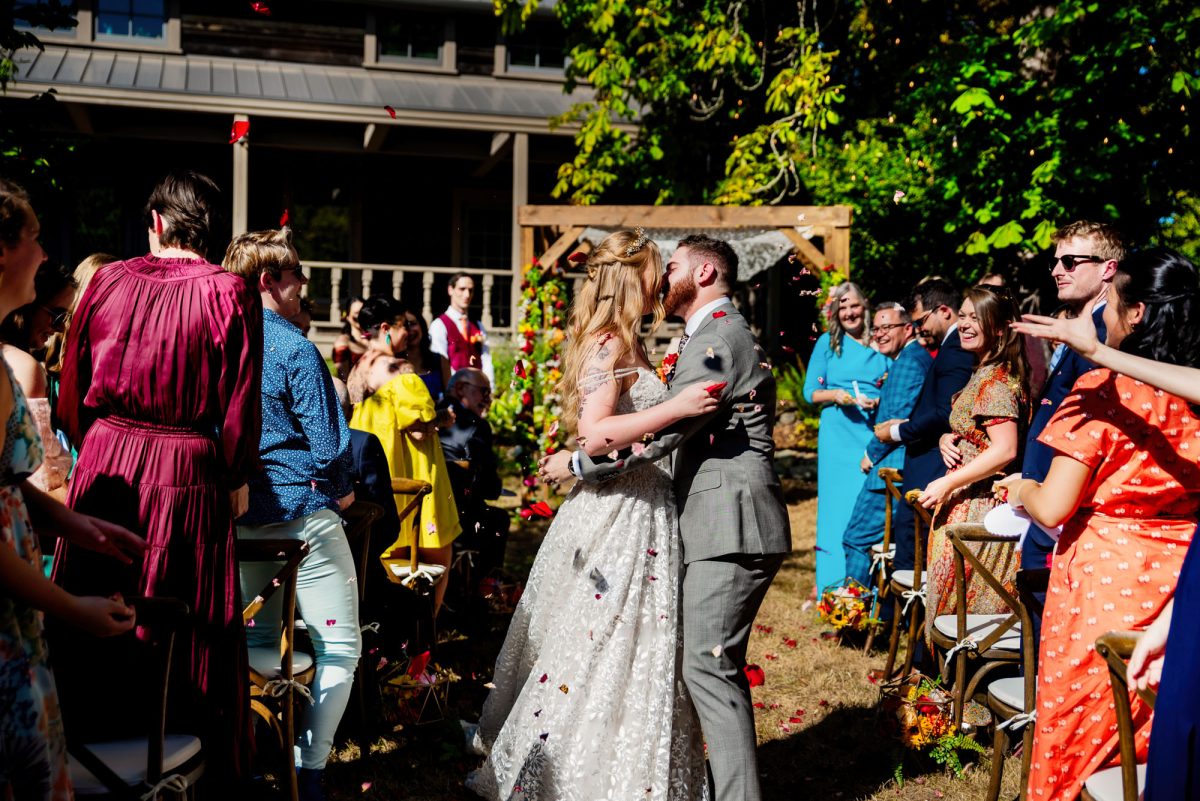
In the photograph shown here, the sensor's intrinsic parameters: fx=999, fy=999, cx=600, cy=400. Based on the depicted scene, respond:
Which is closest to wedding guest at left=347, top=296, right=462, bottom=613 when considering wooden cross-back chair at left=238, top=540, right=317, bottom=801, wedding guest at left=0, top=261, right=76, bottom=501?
wooden cross-back chair at left=238, top=540, right=317, bottom=801


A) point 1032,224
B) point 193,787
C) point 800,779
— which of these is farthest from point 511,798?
point 1032,224

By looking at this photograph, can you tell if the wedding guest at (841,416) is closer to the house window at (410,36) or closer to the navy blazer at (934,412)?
the navy blazer at (934,412)

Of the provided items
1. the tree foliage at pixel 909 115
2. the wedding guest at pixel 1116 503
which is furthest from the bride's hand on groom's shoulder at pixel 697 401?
the tree foliage at pixel 909 115

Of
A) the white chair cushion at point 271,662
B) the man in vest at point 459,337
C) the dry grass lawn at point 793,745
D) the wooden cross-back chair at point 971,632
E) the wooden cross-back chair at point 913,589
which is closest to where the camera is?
the white chair cushion at point 271,662

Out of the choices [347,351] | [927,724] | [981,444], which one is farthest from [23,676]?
[347,351]

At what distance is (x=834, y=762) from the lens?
4148mm

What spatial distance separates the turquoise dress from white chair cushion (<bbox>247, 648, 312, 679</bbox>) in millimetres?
3808

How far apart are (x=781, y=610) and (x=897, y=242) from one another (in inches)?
320

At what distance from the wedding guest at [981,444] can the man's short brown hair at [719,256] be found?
142 cm

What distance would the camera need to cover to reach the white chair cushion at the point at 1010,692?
3.17m

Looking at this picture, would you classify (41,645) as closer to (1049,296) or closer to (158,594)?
(158,594)

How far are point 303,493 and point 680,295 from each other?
1.41 meters

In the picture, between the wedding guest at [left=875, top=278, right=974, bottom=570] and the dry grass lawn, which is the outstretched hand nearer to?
the dry grass lawn

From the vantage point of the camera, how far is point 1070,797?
8.76 ft
